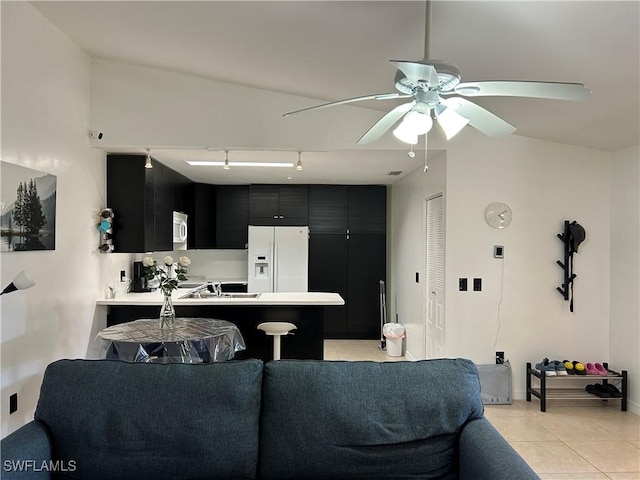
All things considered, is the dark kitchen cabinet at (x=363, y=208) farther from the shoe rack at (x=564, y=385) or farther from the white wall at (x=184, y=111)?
the shoe rack at (x=564, y=385)

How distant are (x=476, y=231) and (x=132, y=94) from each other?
10.7 ft

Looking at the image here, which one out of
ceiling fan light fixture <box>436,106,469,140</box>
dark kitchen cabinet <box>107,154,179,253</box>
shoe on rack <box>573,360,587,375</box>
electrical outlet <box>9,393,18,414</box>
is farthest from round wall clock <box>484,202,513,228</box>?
electrical outlet <box>9,393,18,414</box>

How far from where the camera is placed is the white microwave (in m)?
5.47

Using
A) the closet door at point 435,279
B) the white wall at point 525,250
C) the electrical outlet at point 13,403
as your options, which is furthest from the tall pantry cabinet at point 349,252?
the electrical outlet at point 13,403

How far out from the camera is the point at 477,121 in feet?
7.29

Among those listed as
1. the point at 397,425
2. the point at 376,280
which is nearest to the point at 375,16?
the point at 397,425

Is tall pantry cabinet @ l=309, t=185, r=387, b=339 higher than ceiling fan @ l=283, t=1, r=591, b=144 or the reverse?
the reverse

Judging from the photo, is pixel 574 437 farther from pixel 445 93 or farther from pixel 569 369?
pixel 445 93

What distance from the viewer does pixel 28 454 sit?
1.75 metres

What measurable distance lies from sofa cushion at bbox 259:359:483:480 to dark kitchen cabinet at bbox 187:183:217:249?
4.68 m

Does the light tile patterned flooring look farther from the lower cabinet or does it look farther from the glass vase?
the lower cabinet

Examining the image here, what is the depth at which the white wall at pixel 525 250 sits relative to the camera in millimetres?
4207

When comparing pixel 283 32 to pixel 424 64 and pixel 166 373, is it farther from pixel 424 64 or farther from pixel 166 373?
pixel 166 373

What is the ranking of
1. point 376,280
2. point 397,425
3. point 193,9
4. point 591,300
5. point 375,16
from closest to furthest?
point 397,425 → point 375,16 → point 193,9 → point 591,300 → point 376,280
